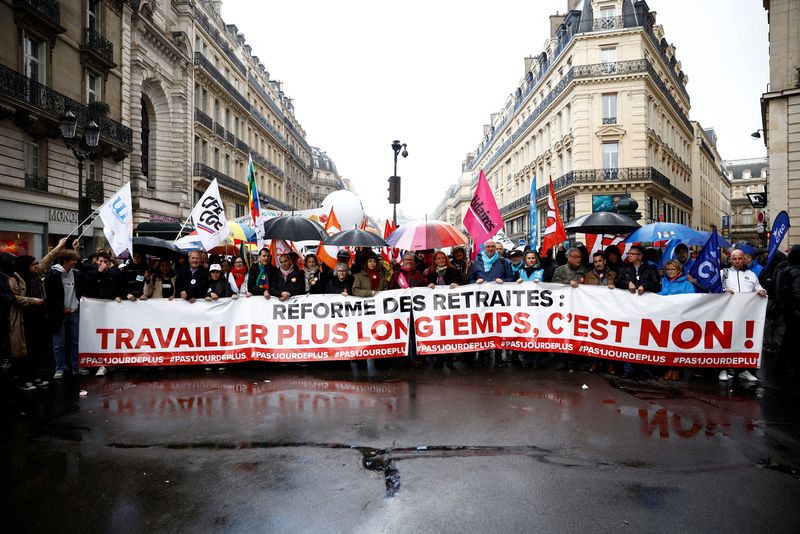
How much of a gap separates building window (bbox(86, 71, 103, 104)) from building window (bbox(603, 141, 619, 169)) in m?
29.7

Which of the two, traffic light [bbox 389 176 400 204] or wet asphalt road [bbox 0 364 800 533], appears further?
traffic light [bbox 389 176 400 204]

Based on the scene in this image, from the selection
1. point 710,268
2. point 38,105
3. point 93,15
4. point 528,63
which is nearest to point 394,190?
point 710,268

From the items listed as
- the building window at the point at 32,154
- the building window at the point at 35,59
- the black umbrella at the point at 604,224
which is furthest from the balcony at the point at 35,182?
the black umbrella at the point at 604,224

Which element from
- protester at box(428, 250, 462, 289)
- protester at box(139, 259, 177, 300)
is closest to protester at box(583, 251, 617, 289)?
protester at box(428, 250, 462, 289)

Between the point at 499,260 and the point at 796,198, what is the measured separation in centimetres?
1823

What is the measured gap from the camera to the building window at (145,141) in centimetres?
2772

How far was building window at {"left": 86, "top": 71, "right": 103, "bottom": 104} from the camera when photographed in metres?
21.1

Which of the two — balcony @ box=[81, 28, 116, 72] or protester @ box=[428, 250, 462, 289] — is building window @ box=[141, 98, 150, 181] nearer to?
balcony @ box=[81, 28, 116, 72]

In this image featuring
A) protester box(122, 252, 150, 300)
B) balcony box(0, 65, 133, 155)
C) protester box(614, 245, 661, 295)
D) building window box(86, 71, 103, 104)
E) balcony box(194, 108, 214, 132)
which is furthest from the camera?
balcony box(194, 108, 214, 132)

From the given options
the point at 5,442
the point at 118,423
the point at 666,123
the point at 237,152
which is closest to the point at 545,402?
the point at 118,423

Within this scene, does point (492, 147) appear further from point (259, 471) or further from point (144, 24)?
point (259, 471)

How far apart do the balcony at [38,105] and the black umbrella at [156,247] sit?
8294 mm

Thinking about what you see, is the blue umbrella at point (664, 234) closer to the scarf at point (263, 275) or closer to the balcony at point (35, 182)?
the scarf at point (263, 275)

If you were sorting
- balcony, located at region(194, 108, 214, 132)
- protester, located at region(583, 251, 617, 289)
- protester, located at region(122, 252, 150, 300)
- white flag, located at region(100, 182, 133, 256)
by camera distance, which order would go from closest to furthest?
1. protester, located at region(583, 251, 617, 289)
2. white flag, located at region(100, 182, 133, 256)
3. protester, located at region(122, 252, 150, 300)
4. balcony, located at region(194, 108, 214, 132)
